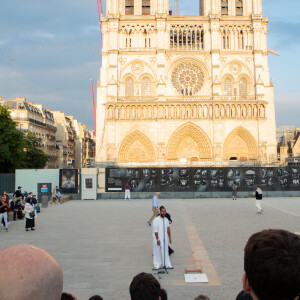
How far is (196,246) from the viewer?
30.6 feet

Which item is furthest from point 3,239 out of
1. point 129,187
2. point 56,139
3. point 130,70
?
point 56,139

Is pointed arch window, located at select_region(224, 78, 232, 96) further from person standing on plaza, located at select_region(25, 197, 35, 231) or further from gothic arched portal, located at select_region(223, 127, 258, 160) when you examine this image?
person standing on plaza, located at select_region(25, 197, 35, 231)

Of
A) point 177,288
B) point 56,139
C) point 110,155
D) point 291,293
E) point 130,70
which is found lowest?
point 177,288

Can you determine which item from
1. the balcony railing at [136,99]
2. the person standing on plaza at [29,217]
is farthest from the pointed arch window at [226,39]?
A: the person standing on plaza at [29,217]

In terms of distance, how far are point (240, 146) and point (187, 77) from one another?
32.7 ft

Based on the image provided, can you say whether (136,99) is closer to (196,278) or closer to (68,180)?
(68,180)

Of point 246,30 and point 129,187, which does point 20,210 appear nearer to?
point 129,187

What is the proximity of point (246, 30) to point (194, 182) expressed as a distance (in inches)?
877

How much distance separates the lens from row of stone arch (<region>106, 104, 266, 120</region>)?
1526 inches

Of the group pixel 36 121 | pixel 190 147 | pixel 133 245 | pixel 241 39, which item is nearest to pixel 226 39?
pixel 241 39

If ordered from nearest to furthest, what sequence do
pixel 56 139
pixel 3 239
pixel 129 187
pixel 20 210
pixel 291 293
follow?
1. pixel 291 293
2. pixel 3 239
3. pixel 20 210
4. pixel 129 187
5. pixel 56 139

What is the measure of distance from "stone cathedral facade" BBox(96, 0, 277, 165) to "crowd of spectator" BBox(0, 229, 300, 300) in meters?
35.9

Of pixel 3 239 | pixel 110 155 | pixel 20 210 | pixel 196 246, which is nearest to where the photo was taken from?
pixel 196 246

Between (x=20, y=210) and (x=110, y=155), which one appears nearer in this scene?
(x=20, y=210)
